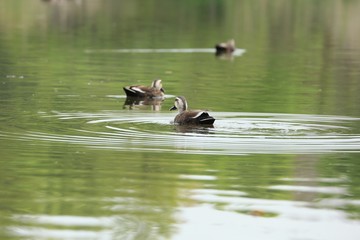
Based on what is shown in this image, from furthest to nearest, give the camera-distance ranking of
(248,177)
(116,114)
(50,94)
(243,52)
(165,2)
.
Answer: (165,2) < (243,52) < (50,94) < (116,114) < (248,177)

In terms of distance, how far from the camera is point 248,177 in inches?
606

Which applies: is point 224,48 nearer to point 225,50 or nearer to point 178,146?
point 225,50

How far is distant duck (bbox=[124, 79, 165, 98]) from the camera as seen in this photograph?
1081 inches

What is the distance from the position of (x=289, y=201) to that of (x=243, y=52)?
33102 mm

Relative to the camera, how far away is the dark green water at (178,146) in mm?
12422

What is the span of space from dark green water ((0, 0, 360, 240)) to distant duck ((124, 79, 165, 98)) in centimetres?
54

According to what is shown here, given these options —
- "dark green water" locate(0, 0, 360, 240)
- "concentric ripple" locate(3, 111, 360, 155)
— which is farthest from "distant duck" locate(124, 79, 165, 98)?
"concentric ripple" locate(3, 111, 360, 155)

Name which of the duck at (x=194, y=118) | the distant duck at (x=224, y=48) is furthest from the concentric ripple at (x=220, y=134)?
the distant duck at (x=224, y=48)

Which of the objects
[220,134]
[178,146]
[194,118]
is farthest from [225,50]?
[178,146]

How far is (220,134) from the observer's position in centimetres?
1966

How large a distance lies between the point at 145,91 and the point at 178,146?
931cm

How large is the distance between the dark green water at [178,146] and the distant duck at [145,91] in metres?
0.54

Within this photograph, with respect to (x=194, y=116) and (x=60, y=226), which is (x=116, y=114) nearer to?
(x=194, y=116)

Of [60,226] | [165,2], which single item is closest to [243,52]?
[60,226]
